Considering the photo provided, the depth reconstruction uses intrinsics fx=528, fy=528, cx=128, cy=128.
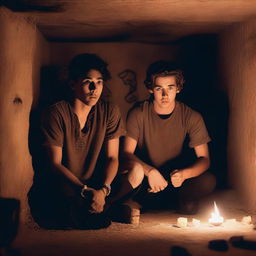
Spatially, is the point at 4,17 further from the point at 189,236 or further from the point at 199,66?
the point at 199,66

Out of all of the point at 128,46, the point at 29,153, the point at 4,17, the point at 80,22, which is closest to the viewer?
the point at 4,17

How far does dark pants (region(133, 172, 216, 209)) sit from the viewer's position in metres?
6.36

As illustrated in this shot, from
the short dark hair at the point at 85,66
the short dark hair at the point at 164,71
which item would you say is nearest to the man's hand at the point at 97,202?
the short dark hair at the point at 85,66

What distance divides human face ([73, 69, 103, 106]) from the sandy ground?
4.68 feet

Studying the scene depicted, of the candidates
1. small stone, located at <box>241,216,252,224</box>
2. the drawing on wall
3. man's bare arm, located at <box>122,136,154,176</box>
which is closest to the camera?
small stone, located at <box>241,216,252,224</box>

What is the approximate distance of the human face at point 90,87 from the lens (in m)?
5.95

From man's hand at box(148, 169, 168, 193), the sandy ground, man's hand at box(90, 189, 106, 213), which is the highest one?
man's hand at box(148, 169, 168, 193)

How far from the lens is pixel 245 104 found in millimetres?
6391

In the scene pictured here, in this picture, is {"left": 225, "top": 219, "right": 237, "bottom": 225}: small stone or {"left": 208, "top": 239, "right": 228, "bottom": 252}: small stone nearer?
{"left": 208, "top": 239, "right": 228, "bottom": 252}: small stone

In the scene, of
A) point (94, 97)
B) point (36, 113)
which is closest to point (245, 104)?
point (94, 97)

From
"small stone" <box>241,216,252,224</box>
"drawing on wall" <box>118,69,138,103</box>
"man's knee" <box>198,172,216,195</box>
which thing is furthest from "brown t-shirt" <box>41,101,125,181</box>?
"small stone" <box>241,216,252,224</box>

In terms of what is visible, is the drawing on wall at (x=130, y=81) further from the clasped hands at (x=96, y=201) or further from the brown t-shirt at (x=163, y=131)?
the clasped hands at (x=96, y=201)

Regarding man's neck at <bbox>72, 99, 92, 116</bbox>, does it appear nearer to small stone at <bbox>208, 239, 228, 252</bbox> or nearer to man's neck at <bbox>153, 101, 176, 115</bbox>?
man's neck at <bbox>153, 101, 176, 115</bbox>

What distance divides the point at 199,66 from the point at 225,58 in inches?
32.2
